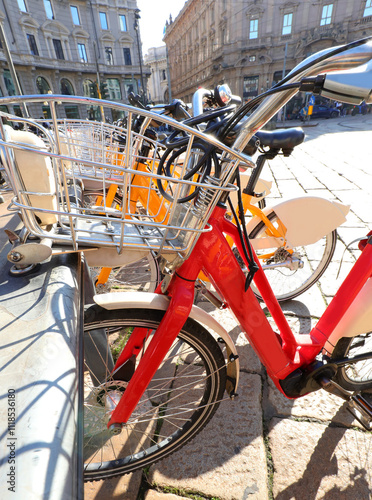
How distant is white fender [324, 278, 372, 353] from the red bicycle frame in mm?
36

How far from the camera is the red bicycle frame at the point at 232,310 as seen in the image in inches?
38.0

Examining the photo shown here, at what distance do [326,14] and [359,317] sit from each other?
37092 mm

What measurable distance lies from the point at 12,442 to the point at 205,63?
143 feet

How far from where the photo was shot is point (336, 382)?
1343mm

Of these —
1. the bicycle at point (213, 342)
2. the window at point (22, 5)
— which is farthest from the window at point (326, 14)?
the bicycle at point (213, 342)

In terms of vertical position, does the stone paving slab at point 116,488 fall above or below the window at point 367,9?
below

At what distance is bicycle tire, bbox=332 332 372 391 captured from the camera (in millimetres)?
1258

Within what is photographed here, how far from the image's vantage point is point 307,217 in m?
1.98

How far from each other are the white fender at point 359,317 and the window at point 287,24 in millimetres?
36356

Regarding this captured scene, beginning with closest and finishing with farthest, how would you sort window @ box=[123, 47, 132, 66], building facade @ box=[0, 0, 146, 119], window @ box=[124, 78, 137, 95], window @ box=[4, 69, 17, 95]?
window @ box=[4, 69, 17, 95], building facade @ box=[0, 0, 146, 119], window @ box=[123, 47, 132, 66], window @ box=[124, 78, 137, 95]

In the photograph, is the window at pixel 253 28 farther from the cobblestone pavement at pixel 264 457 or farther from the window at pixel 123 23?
the cobblestone pavement at pixel 264 457

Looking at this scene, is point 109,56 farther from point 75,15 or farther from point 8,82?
point 8,82

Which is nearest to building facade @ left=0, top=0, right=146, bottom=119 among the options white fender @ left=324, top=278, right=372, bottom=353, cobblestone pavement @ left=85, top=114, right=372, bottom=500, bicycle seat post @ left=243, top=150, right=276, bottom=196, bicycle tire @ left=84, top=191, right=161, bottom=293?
bicycle tire @ left=84, top=191, right=161, bottom=293

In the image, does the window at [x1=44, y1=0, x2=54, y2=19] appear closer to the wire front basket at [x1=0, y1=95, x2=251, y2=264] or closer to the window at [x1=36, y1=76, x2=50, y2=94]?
the window at [x1=36, y1=76, x2=50, y2=94]
